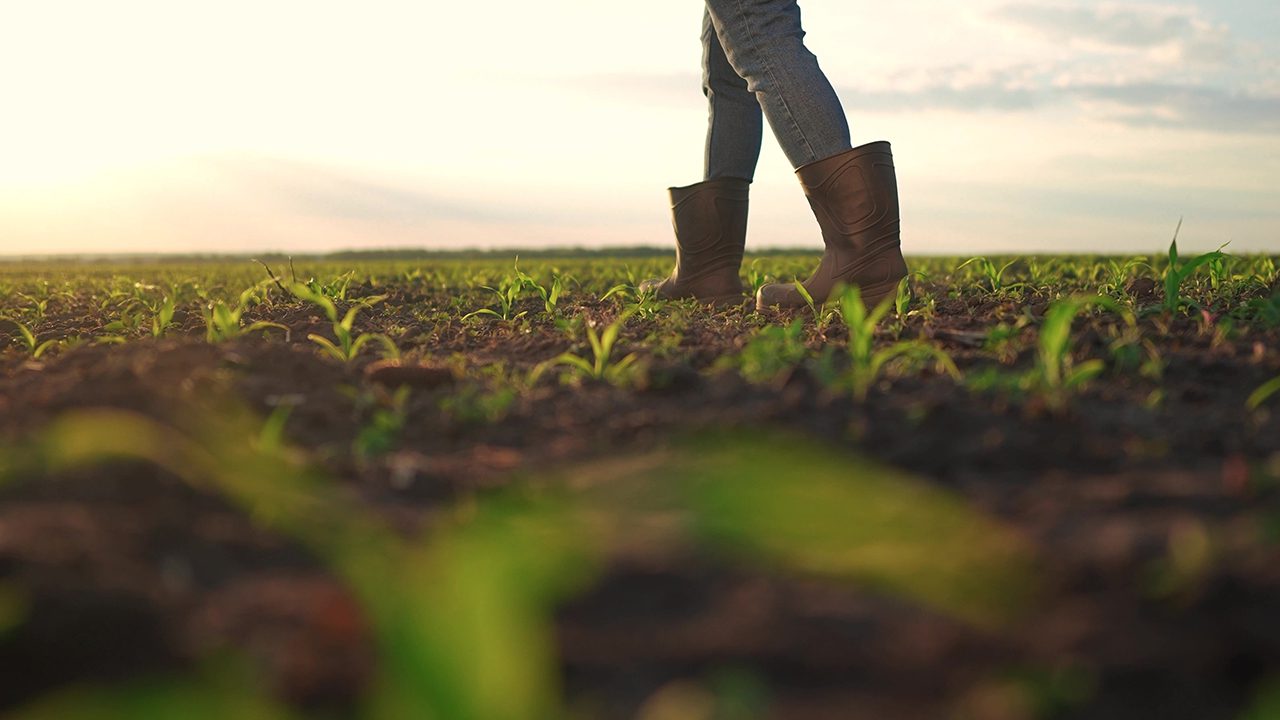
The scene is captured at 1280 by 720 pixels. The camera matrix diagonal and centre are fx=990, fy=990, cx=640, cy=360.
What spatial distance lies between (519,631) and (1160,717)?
0.59 meters

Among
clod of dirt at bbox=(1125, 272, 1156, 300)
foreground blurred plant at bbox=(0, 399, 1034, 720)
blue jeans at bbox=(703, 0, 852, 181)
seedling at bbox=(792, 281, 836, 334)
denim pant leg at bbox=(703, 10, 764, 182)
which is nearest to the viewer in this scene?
foreground blurred plant at bbox=(0, 399, 1034, 720)

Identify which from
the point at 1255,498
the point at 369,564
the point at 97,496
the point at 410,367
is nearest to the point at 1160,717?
the point at 1255,498

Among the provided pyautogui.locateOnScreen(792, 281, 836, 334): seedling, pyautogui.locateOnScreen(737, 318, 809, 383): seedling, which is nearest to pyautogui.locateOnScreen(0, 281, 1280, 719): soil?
pyautogui.locateOnScreen(737, 318, 809, 383): seedling

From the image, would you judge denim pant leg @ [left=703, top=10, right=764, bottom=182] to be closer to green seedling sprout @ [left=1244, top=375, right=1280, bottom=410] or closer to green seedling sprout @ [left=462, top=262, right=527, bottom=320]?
green seedling sprout @ [left=462, top=262, right=527, bottom=320]

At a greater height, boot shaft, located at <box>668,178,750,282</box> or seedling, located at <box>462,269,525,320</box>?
boot shaft, located at <box>668,178,750,282</box>

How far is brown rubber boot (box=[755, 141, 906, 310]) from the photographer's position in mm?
3824

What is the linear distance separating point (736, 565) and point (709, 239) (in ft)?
12.1

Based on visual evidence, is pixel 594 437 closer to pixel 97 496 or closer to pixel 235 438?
pixel 235 438

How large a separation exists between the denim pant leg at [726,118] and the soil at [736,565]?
2628 mm

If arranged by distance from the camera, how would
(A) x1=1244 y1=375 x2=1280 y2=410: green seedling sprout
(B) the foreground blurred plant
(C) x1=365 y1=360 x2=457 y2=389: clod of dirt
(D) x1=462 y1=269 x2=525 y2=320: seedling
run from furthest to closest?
(D) x1=462 y1=269 x2=525 y2=320: seedling
(C) x1=365 y1=360 x2=457 y2=389: clod of dirt
(A) x1=1244 y1=375 x2=1280 y2=410: green seedling sprout
(B) the foreground blurred plant

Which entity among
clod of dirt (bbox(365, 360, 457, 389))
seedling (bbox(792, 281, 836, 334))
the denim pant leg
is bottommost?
clod of dirt (bbox(365, 360, 457, 389))

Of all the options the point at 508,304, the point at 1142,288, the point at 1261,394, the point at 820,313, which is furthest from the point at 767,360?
the point at 1142,288

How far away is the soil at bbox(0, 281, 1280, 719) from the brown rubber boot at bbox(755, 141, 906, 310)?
1715 millimetres

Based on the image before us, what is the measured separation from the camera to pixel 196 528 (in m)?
1.31
